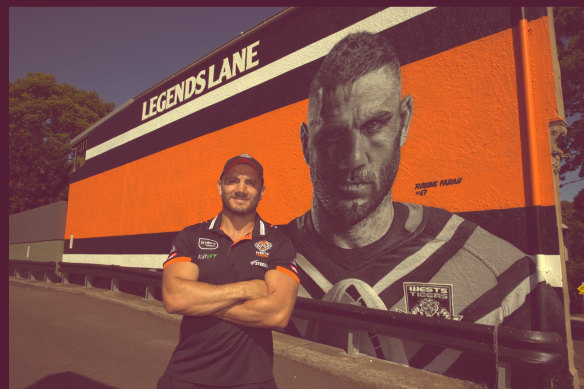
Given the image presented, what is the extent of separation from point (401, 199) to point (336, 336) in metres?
2.32

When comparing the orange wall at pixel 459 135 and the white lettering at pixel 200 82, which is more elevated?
the white lettering at pixel 200 82

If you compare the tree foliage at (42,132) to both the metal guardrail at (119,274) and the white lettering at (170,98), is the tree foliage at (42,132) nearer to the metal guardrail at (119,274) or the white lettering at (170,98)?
the metal guardrail at (119,274)

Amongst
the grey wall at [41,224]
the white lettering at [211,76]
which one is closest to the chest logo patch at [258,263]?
the white lettering at [211,76]

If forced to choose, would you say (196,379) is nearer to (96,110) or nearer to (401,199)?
(401,199)

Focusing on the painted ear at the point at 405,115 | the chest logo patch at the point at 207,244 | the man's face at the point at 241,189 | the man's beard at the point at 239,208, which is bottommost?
the chest logo patch at the point at 207,244

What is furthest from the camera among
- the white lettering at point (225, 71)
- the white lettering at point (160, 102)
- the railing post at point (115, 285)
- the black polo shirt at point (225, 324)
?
the railing post at point (115, 285)

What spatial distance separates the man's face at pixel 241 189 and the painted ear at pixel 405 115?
3275mm

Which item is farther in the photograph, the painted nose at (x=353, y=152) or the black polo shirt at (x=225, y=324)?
the painted nose at (x=353, y=152)

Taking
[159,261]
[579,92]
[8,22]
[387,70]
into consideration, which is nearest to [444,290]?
[387,70]

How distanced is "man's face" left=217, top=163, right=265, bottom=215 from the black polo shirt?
135 mm

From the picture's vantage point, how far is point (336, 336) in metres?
5.53

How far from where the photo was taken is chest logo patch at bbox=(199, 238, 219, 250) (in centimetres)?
215
